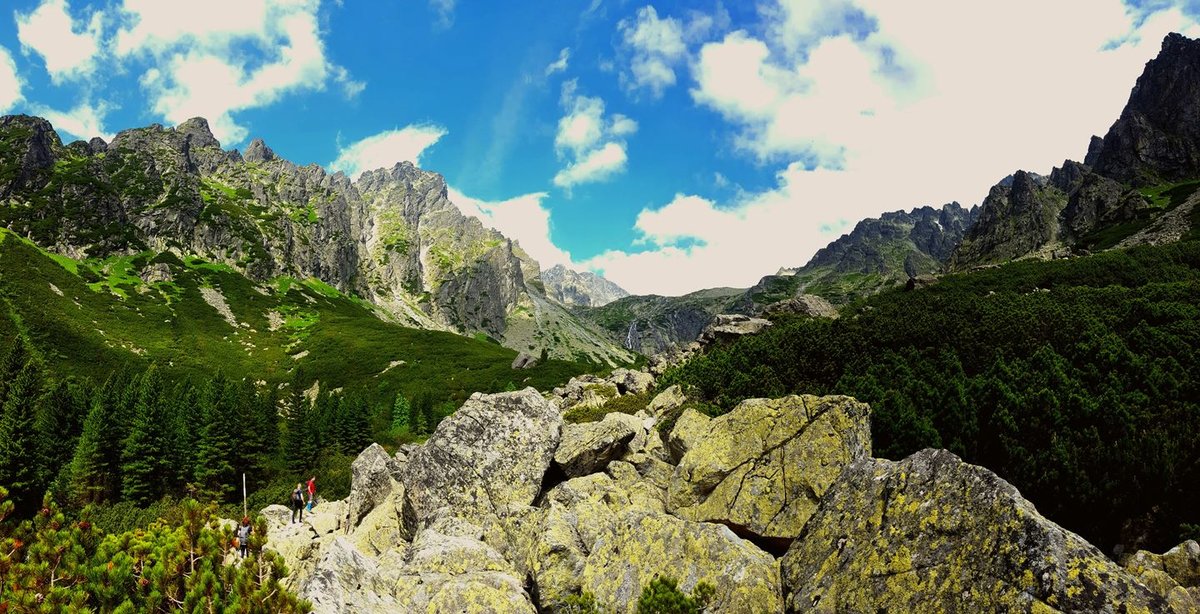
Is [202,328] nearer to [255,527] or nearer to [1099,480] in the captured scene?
[255,527]

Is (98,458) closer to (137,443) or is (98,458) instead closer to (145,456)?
(145,456)

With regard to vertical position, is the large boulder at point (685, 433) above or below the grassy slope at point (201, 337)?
below

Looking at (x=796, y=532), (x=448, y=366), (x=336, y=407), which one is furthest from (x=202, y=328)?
(x=796, y=532)

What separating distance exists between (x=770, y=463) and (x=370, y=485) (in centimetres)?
2177

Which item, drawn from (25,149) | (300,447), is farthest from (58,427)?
(25,149)

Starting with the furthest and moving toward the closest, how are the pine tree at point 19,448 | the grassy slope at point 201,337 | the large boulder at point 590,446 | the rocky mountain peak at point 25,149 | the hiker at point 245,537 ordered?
the rocky mountain peak at point 25,149, the grassy slope at point 201,337, the pine tree at point 19,448, the large boulder at point 590,446, the hiker at point 245,537

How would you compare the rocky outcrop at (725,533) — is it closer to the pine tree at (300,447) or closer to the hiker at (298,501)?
the hiker at (298,501)

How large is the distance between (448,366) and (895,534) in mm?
128524

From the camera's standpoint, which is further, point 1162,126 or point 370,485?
point 1162,126

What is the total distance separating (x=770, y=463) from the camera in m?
18.9

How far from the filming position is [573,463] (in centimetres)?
2569

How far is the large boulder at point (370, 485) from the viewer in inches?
1142

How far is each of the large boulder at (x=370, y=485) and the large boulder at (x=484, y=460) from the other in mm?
6062

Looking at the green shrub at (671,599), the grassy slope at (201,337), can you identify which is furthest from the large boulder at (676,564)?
the grassy slope at (201,337)
